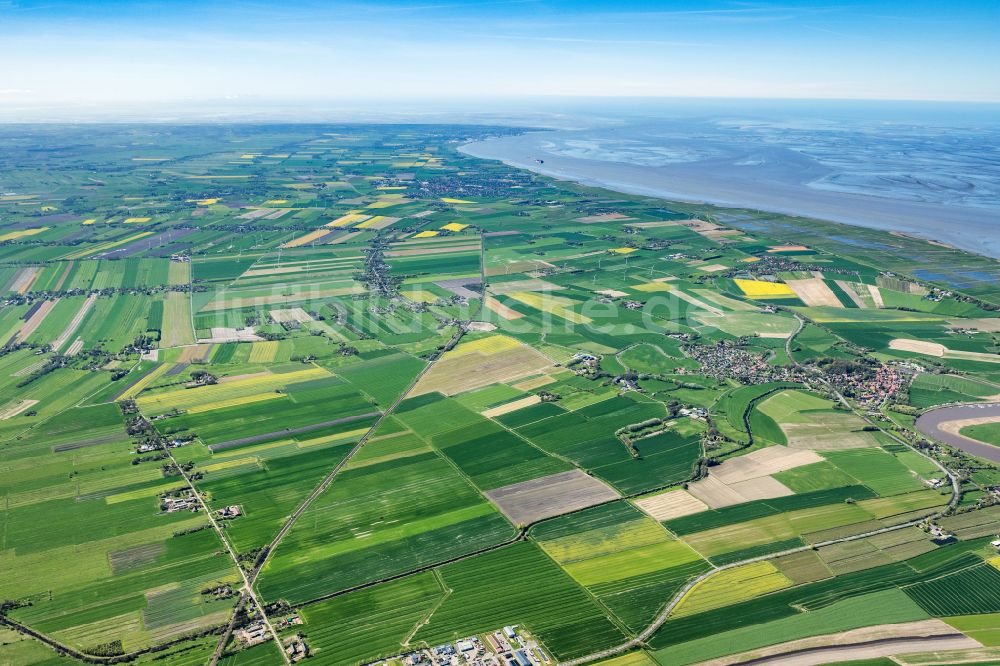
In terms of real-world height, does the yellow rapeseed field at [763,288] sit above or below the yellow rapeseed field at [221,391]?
above

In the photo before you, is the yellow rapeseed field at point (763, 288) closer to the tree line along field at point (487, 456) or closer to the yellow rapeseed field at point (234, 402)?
the tree line along field at point (487, 456)

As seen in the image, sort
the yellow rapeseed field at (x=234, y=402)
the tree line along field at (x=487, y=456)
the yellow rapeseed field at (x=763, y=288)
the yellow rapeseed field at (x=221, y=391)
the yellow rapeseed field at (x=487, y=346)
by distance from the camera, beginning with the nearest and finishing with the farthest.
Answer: the tree line along field at (x=487, y=456) < the yellow rapeseed field at (x=234, y=402) < the yellow rapeseed field at (x=221, y=391) < the yellow rapeseed field at (x=487, y=346) < the yellow rapeseed field at (x=763, y=288)

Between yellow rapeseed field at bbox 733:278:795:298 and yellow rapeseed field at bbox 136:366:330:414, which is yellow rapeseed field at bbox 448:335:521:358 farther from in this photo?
yellow rapeseed field at bbox 733:278:795:298

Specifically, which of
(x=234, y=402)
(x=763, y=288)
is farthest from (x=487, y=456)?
(x=763, y=288)

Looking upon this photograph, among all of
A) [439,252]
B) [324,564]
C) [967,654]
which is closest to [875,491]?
[967,654]

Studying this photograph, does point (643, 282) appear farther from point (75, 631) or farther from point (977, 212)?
point (977, 212)

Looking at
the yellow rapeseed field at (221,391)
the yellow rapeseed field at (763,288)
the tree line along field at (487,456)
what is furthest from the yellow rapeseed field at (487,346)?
the yellow rapeseed field at (763,288)
